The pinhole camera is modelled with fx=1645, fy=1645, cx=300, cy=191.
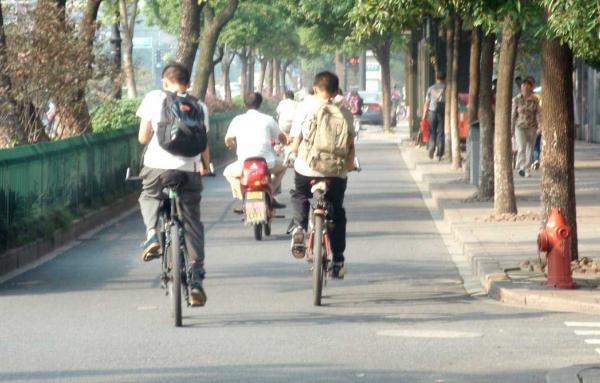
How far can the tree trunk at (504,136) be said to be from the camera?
1892 centimetres

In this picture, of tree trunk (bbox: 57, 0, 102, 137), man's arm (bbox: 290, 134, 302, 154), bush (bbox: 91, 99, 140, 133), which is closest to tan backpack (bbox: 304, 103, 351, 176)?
man's arm (bbox: 290, 134, 302, 154)

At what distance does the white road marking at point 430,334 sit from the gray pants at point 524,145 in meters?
17.5

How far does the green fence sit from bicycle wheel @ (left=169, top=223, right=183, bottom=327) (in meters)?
4.51

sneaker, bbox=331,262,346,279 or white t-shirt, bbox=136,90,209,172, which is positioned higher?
white t-shirt, bbox=136,90,209,172

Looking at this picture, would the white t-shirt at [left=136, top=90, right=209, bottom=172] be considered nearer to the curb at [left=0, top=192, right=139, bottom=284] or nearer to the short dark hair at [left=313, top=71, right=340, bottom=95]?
the short dark hair at [left=313, top=71, right=340, bottom=95]

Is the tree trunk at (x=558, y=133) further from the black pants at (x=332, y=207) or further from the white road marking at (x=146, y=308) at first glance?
the white road marking at (x=146, y=308)

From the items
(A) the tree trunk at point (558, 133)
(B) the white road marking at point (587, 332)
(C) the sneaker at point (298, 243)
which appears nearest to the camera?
(B) the white road marking at point (587, 332)

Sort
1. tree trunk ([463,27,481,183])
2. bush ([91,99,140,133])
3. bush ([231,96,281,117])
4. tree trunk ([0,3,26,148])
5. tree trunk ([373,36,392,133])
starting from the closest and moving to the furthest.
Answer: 1. tree trunk ([0,3,26,148])
2. tree trunk ([463,27,481,183])
3. bush ([91,99,140,133])
4. tree trunk ([373,36,392,133])
5. bush ([231,96,281,117])

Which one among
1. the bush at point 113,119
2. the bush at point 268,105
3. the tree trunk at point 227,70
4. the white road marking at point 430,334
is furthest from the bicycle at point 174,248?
the tree trunk at point 227,70

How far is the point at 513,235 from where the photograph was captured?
17000mm

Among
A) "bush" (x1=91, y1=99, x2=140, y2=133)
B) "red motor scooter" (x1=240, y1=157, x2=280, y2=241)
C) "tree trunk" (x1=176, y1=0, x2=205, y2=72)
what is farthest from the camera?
"tree trunk" (x1=176, y1=0, x2=205, y2=72)

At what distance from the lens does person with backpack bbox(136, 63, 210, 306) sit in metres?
11.1

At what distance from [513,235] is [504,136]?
244 cm

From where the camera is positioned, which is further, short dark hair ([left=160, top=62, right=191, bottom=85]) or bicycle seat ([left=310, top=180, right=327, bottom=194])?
bicycle seat ([left=310, top=180, right=327, bottom=194])
